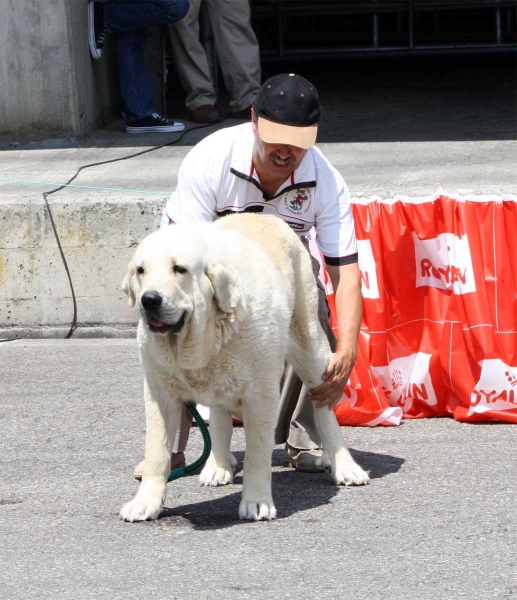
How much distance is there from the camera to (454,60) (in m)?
15.0

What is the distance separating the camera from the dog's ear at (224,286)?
4.13 metres

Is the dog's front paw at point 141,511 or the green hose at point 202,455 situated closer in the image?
the dog's front paw at point 141,511

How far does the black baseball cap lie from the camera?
4648mm

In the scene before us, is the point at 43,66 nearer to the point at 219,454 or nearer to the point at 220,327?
the point at 219,454

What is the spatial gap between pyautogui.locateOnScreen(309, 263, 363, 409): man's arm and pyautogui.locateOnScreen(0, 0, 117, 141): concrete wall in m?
5.79

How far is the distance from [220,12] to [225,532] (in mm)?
7100

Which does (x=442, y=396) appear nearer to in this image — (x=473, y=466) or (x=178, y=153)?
(x=473, y=466)

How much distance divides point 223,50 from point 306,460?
624 centimetres

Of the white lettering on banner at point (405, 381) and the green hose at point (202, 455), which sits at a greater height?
the green hose at point (202, 455)

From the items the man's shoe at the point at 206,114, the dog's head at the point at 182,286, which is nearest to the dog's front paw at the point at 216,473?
the dog's head at the point at 182,286

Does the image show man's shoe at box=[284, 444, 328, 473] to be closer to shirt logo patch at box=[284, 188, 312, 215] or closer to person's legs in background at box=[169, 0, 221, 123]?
shirt logo patch at box=[284, 188, 312, 215]

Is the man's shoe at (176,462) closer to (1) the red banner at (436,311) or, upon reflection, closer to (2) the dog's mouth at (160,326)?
(2) the dog's mouth at (160,326)

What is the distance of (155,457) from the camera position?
4.39 metres

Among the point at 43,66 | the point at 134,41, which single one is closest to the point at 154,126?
the point at 134,41
